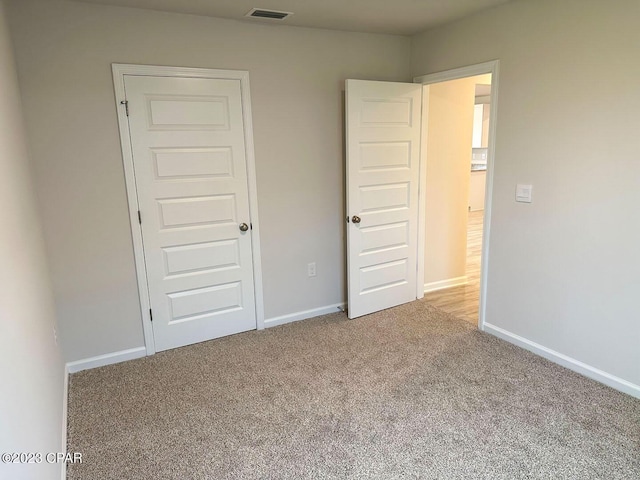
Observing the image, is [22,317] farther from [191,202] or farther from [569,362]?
[569,362]

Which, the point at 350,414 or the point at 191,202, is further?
the point at 191,202

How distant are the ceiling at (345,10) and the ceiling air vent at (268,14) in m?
0.04

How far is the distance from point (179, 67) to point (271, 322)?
2.10 metres

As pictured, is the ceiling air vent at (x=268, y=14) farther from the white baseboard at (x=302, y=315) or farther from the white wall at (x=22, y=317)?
the white baseboard at (x=302, y=315)

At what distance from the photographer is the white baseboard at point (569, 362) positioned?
8.43 ft

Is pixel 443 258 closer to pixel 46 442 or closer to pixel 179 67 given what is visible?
pixel 179 67

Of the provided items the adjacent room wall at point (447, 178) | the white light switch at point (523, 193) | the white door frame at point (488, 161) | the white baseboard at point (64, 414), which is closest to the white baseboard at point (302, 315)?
the white door frame at point (488, 161)

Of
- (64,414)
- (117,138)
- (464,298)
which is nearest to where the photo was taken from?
(64,414)

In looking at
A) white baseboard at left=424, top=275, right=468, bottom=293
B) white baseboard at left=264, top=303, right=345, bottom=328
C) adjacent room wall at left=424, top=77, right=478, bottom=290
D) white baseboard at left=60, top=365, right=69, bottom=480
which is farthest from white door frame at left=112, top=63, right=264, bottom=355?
white baseboard at left=424, top=275, right=468, bottom=293

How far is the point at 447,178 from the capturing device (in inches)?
166

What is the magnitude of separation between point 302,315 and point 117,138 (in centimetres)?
203

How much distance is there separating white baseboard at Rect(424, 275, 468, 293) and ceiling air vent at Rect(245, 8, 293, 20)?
279cm

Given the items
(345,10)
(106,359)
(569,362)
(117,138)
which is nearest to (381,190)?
(345,10)

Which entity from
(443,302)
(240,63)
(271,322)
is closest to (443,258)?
(443,302)
